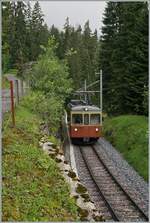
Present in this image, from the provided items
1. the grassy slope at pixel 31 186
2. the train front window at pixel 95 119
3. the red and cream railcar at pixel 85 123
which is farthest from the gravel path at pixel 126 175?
the grassy slope at pixel 31 186

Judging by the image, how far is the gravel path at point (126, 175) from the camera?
1828cm

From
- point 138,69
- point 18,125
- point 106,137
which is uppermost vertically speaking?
point 138,69

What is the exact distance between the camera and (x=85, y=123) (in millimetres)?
32000

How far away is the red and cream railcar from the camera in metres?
31.9

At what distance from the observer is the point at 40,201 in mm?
11727

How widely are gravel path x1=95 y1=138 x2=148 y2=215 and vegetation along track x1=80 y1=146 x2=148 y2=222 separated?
0.97 ft

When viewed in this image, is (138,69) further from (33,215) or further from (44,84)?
(33,215)

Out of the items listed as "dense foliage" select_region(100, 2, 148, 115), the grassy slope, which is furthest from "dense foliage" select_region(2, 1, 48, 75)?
the grassy slope

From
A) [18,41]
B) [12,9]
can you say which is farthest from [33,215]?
[18,41]

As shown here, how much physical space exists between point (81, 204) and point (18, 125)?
23.6ft

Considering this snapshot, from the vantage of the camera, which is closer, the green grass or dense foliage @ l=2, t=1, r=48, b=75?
the green grass

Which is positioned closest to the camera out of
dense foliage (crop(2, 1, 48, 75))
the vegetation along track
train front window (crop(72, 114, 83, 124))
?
the vegetation along track

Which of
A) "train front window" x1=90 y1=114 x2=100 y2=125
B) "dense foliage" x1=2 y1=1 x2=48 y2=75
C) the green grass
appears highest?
"dense foliage" x1=2 y1=1 x2=48 y2=75

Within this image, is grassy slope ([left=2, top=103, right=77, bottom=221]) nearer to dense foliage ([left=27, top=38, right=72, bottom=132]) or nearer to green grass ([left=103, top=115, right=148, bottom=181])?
green grass ([left=103, top=115, right=148, bottom=181])
